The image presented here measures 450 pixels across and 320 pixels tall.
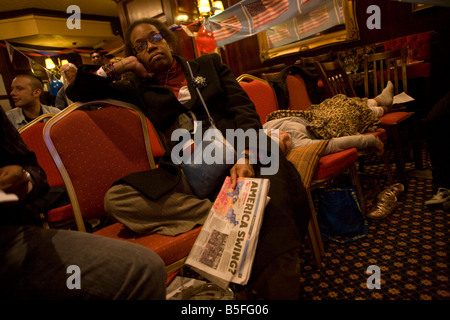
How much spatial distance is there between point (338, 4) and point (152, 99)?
5.00 m

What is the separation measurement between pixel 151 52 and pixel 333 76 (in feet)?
6.27

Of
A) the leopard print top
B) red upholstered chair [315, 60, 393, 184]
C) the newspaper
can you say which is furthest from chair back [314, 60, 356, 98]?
the newspaper

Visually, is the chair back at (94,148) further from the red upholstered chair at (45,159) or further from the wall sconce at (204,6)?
the wall sconce at (204,6)

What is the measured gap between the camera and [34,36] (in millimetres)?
6773

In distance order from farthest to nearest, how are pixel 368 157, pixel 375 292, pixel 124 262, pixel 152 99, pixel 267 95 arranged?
pixel 368 157 < pixel 267 95 < pixel 152 99 < pixel 375 292 < pixel 124 262

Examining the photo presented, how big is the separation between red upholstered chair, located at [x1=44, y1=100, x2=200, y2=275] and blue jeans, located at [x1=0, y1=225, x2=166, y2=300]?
18cm

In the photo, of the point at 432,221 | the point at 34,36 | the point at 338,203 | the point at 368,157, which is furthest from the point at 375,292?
the point at 34,36

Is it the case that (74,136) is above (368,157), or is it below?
above

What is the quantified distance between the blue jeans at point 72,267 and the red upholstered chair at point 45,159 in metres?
0.76

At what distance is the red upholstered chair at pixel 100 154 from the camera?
1005mm

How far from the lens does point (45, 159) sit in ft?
5.27

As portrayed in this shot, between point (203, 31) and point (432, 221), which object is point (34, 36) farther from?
point (432, 221)

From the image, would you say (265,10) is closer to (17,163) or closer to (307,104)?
(307,104)

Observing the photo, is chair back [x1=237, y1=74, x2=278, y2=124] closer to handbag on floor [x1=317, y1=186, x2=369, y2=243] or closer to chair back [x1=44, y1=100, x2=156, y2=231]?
handbag on floor [x1=317, y1=186, x2=369, y2=243]
